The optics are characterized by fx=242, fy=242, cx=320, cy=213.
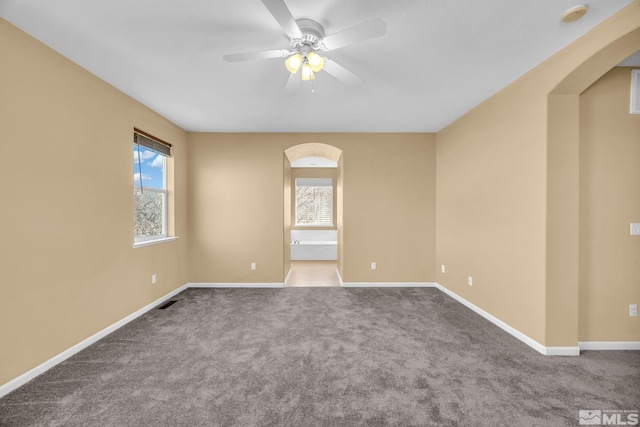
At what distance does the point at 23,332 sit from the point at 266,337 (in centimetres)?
177

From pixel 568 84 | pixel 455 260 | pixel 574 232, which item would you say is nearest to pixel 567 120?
pixel 568 84

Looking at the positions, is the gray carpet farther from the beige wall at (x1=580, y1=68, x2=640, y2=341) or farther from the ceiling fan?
the ceiling fan

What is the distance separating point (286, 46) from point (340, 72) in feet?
1.59

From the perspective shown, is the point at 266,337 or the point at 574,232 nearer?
the point at 574,232

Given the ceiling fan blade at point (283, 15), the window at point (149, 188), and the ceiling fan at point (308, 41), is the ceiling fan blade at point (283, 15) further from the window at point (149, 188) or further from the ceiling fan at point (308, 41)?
the window at point (149, 188)

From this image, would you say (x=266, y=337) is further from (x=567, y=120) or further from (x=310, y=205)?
(x=310, y=205)

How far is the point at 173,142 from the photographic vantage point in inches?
141

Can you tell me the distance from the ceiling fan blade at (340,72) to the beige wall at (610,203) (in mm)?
2070

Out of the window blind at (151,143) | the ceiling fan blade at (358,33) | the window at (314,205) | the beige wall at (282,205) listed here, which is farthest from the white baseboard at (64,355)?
the window at (314,205)

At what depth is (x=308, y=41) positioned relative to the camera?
1645mm

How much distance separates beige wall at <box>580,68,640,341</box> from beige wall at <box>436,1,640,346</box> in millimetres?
185

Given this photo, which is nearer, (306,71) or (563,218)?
(306,71)

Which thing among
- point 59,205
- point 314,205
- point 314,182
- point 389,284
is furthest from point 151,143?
point 314,205

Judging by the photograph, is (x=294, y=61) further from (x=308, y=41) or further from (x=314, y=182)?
(x=314, y=182)
